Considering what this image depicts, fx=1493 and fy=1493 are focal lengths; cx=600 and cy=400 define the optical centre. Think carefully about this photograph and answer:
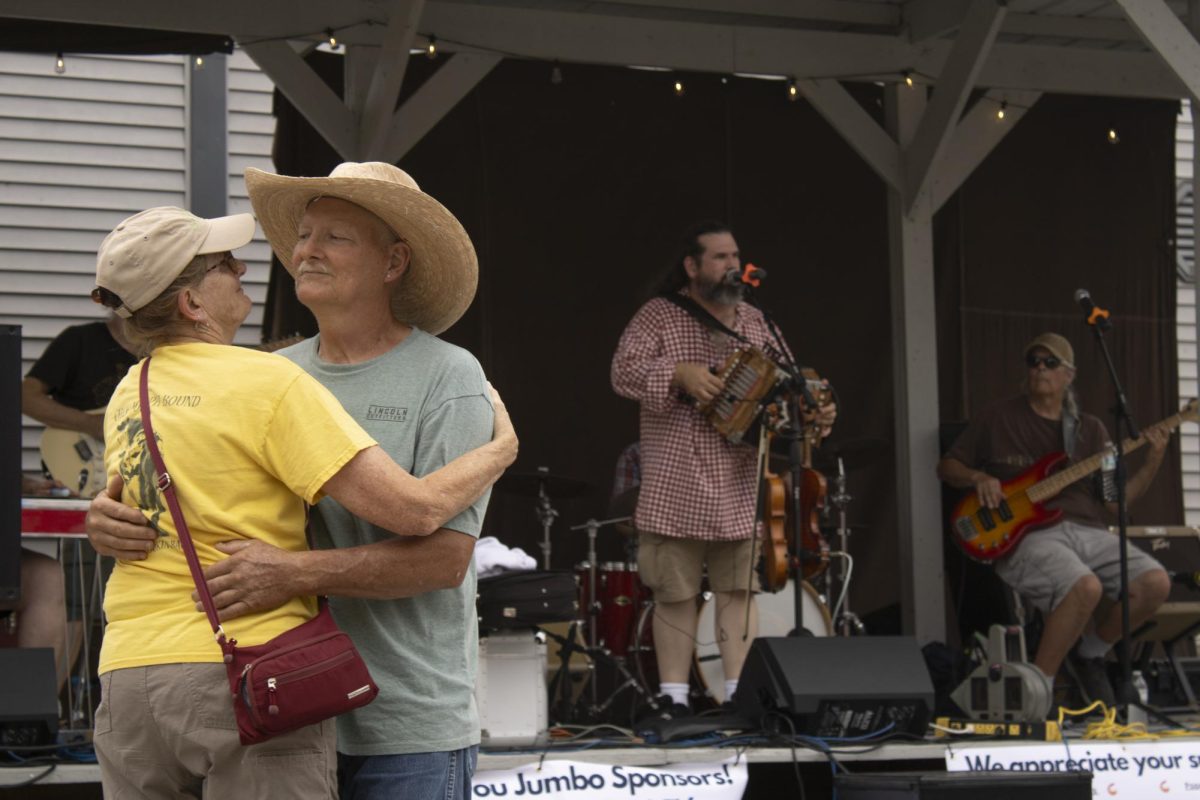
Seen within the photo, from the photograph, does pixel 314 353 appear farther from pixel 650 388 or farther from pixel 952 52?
pixel 952 52

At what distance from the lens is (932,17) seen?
23.8 ft

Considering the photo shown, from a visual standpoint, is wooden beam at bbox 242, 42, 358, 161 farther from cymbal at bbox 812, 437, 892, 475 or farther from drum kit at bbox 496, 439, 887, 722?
cymbal at bbox 812, 437, 892, 475

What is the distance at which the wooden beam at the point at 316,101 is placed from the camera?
245 inches

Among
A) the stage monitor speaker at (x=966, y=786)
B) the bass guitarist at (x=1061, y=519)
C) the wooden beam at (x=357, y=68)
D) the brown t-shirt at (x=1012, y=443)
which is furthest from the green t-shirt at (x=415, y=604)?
the brown t-shirt at (x=1012, y=443)

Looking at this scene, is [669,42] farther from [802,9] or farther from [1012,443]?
[1012,443]

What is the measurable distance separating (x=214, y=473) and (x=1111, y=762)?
3750 millimetres

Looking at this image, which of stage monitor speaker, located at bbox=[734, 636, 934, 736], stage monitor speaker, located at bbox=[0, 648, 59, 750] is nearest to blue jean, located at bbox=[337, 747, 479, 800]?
stage monitor speaker, located at bbox=[0, 648, 59, 750]

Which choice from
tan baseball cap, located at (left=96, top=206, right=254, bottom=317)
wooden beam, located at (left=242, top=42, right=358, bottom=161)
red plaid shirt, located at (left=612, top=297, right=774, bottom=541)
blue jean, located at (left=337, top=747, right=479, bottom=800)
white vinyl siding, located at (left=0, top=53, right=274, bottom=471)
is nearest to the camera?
tan baseball cap, located at (left=96, top=206, right=254, bottom=317)

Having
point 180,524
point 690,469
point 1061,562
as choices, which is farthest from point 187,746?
point 1061,562

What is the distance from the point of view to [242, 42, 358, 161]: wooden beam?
20.5ft

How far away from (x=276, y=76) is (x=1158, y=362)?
502cm

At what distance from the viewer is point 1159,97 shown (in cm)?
789

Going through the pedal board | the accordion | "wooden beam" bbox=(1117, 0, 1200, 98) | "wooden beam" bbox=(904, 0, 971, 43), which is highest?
"wooden beam" bbox=(904, 0, 971, 43)

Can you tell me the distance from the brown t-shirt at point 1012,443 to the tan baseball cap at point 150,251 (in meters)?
5.16
